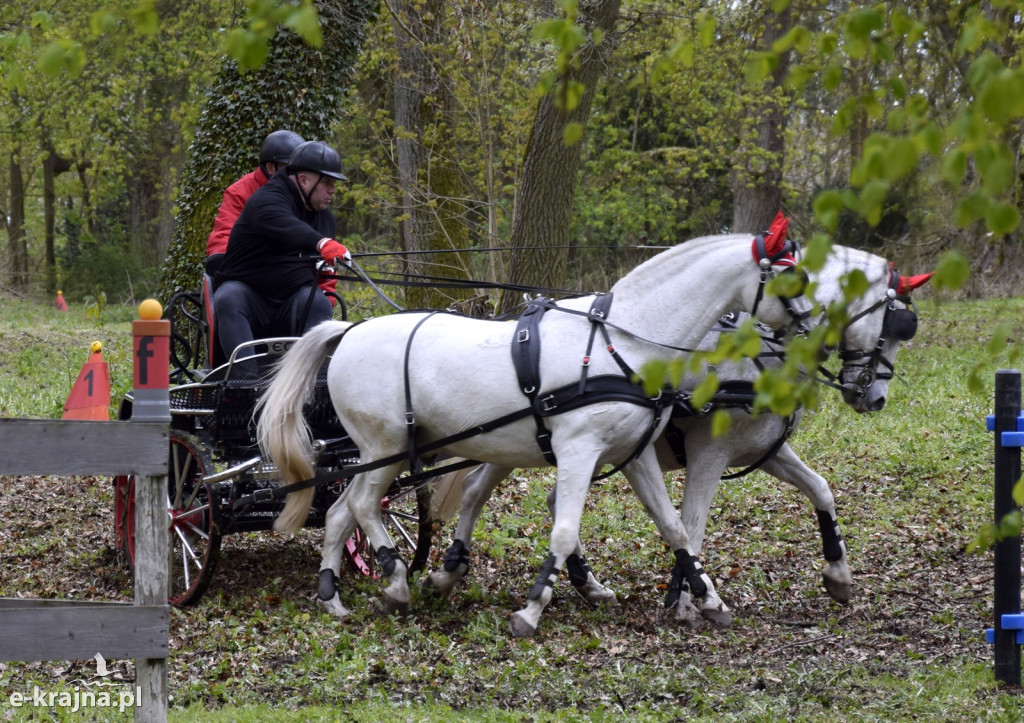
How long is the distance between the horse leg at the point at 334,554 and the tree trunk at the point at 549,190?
4.17 meters

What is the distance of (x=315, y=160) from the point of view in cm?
629

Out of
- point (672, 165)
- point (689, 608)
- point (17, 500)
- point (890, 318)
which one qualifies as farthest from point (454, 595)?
point (672, 165)

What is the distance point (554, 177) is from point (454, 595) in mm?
4846

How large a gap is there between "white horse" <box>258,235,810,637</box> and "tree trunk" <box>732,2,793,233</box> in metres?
13.1

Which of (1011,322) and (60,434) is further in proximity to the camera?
(60,434)

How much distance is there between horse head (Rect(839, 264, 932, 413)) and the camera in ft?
17.1

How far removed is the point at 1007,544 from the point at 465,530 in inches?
111

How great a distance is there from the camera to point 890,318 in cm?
524

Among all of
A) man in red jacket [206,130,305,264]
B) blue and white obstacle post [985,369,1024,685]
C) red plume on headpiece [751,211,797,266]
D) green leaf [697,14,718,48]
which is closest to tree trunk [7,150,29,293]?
man in red jacket [206,130,305,264]

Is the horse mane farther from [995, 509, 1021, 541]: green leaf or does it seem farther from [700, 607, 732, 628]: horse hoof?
[995, 509, 1021, 541]: green leaf

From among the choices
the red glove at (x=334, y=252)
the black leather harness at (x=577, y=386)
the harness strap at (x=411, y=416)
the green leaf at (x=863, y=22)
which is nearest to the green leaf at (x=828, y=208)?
the green leaf at (x=863, y=22)

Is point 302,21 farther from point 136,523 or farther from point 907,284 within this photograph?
point 907,284

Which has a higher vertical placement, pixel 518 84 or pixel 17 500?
pixel 518 84

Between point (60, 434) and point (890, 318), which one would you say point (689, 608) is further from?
point (60, 434)
